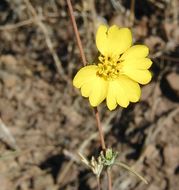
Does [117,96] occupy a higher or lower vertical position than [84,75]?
lower

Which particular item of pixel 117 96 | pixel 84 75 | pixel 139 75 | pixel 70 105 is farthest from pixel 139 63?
pixel 70 105

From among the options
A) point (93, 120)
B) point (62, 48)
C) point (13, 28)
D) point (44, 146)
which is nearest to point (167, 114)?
point (93, 120)

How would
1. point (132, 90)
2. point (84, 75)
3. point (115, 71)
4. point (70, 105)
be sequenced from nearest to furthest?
point (84, 75) < point (132, 90) < point (115, 71) < point (70, 105)

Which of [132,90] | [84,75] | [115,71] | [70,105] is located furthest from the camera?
[70,105]

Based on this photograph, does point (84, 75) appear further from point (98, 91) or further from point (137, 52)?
point (137, 52)

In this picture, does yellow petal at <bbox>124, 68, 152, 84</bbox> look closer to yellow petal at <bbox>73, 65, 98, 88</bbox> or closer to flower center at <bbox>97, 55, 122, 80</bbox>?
flower center at <bbox>97, 55, 122, 80</bbox>

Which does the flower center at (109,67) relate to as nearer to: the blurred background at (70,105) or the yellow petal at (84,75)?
the yellow petal at (84,75)

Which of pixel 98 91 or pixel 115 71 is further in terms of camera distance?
pixel 115 71
